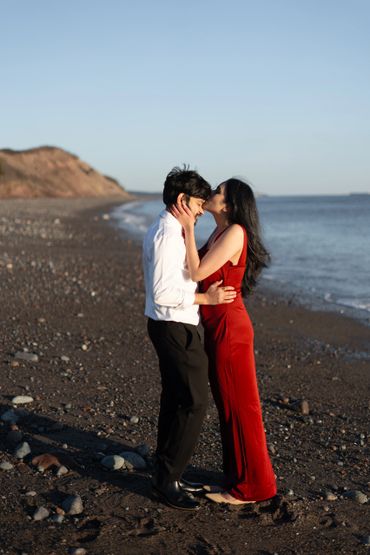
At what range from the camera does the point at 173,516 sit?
4.45 m

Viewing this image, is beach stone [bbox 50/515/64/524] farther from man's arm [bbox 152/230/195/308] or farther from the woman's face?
the woman's face

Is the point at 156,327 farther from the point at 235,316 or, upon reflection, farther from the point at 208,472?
the point at 208,472

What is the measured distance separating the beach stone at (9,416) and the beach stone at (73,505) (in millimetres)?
1631

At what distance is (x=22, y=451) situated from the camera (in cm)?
523

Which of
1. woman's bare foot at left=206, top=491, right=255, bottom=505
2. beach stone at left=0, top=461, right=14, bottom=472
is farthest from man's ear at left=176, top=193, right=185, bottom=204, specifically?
beach stone at left=0, top=461, right=14, bottom=472

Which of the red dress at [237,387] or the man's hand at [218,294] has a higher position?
the man's hand at [218,294]

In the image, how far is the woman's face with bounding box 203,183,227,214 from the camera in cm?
455

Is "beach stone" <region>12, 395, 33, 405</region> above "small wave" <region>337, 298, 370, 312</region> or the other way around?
above

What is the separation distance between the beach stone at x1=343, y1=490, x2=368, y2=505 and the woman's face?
214 centimetres

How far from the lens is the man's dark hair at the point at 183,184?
14.2ft

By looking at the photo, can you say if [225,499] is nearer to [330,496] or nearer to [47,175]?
[330,496]

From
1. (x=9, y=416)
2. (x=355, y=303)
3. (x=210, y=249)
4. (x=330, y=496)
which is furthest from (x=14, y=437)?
(x=355, y=303)

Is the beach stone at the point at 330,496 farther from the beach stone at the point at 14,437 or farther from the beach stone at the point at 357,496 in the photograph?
the beach stone at the point at 14,437

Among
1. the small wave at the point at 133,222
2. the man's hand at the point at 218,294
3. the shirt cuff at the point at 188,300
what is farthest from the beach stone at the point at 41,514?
the small wave at the point at 133,222
